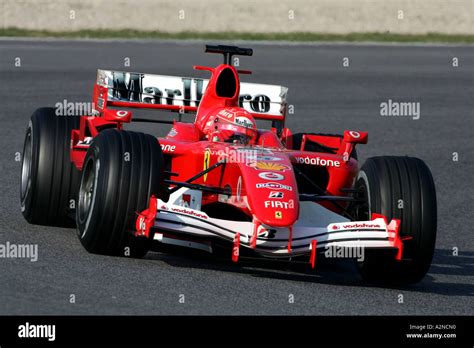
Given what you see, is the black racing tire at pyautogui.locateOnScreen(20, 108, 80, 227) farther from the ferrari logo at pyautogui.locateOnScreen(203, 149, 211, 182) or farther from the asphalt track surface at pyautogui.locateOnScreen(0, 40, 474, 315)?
the ferrari logo at pyautogui.locateOnScreen(203, 149, 211, 182)

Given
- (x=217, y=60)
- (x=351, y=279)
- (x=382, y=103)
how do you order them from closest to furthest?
(x=351, y=279) < (x=382, y=103) < (x=217, y=60)

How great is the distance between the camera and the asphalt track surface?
8219 millimetres

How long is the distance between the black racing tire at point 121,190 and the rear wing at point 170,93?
3.09m

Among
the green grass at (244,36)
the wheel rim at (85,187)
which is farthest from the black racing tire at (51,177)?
the green grass at (244,36)

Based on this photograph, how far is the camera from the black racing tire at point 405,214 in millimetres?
9094

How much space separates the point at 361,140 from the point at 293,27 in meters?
24.7

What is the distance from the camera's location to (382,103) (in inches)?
889

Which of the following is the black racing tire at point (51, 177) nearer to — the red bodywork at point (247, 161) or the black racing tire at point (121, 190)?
the red bodywork at point (247, 161)

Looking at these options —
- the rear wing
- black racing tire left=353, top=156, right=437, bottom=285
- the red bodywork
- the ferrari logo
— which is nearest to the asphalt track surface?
black racing tire left=353, top=156, right=437, bottom=285

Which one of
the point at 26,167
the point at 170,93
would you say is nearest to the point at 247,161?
the point at 26,167

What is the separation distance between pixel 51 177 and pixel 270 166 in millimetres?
2389

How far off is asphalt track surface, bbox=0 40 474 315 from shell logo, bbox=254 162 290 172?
829mm

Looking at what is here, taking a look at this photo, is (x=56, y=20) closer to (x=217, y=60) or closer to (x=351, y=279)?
(x=217, y=60)

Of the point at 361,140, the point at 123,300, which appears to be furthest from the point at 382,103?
the point at 123,300
